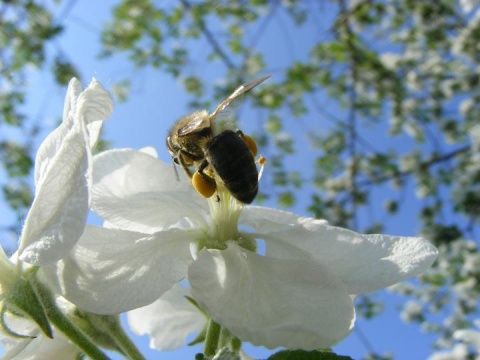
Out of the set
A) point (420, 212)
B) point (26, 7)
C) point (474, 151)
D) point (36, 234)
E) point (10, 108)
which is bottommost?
point (420, 212)

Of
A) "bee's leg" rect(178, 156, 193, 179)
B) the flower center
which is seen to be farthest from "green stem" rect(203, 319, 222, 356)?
"bee's leg" rect(178, 156, 193, 179)

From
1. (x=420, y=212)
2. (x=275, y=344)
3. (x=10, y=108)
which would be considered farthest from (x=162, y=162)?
(x=420, y=212)

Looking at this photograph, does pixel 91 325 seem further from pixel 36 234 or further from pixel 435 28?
pixel 435 28

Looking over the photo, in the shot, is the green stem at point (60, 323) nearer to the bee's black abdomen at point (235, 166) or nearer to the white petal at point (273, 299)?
the white petal at point (273, 299)

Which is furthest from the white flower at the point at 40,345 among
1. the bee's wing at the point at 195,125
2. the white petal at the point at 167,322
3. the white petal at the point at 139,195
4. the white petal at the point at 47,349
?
the bee's wing at the point at 195,125

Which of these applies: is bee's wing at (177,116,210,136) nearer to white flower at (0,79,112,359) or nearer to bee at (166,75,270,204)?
bee at (166,75,270,204)

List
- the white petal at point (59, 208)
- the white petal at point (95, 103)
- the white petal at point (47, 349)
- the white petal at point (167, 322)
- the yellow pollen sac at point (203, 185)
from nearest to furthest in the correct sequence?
the white petal at point (59, 208)
the white petal at point (95, 103)
the white petal at point (47, 349)
the yellow pollen sac at point (203, 185)
the white petal at point (167, 322)
